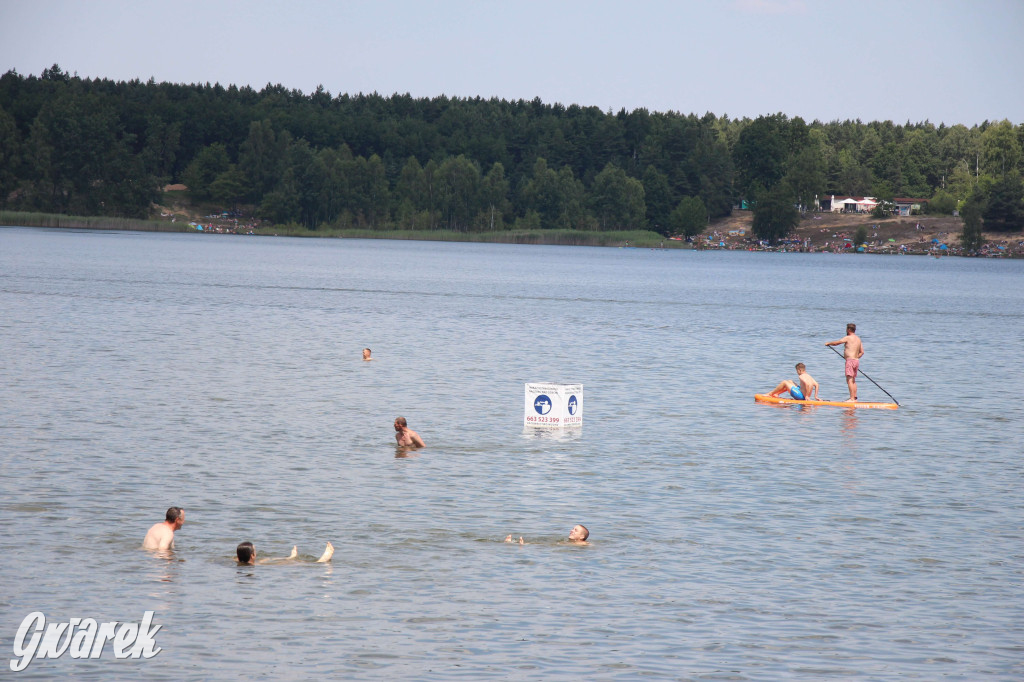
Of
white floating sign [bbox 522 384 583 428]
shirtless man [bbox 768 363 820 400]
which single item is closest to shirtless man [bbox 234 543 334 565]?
white floating sign [bbox 522 384 583 428]

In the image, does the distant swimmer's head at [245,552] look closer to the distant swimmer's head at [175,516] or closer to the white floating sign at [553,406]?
the distant swimmer's head at [175,516]

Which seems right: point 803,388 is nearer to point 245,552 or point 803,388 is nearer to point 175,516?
point 245,552

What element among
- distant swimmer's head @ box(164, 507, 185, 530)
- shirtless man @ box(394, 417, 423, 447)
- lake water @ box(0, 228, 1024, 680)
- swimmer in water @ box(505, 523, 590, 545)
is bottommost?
lake water @ box(0, 228, 1024, 680)

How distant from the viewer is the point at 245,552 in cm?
1852

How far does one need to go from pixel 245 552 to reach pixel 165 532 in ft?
5.13

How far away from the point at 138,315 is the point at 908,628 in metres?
55.4

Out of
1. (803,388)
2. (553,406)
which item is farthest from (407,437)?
(803,388)

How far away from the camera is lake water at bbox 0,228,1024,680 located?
52.0 ft

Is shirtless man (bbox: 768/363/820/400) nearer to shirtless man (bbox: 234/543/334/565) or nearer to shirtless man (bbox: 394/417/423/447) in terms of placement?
shirtless man (bbox: 394/417/423/447)

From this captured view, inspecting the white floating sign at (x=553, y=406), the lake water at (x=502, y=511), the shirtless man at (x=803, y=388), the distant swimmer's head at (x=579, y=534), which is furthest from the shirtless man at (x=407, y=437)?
the shirtless man at (x=803, y=388)

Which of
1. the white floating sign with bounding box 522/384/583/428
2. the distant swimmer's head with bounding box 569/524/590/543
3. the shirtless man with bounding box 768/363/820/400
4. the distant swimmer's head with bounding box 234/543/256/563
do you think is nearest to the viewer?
the distant swimmer's head with bounding box 234/543/256/563

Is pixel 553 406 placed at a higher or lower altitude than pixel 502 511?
higher

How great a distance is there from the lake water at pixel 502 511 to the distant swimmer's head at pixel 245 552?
400 millimetres

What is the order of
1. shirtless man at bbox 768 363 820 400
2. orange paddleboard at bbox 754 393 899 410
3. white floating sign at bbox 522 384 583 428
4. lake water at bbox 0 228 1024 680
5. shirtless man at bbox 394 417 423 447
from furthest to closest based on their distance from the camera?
1. shirtless man at bbox 768 363 820 400
2. orange paddleboard at bbox 754 393 899 410
3. white floating sign at bbox 522 384 583 428
4. shirtless man at bbox 394 417 423 447
5. lake water at bbox 0 228 1024 680
